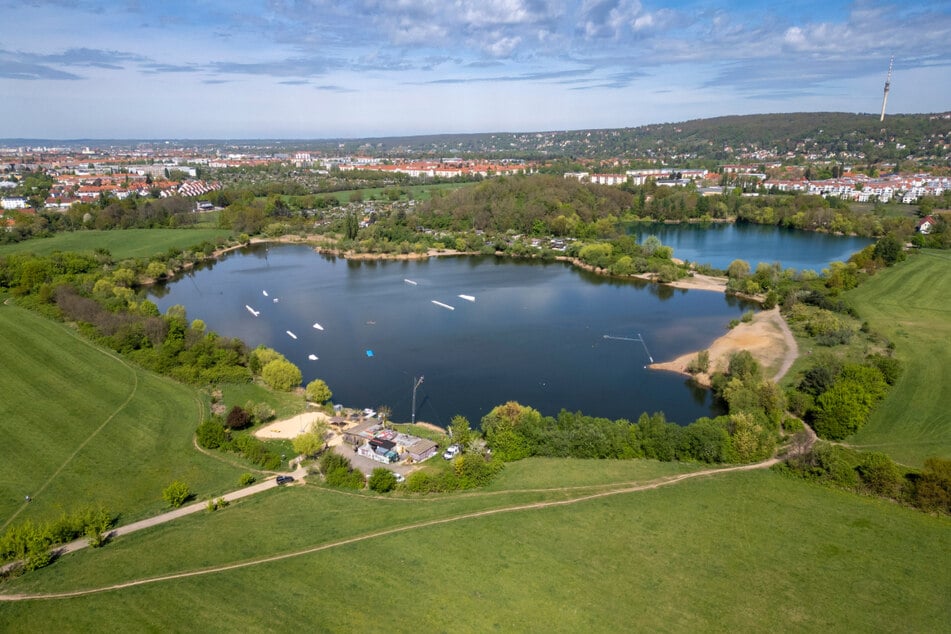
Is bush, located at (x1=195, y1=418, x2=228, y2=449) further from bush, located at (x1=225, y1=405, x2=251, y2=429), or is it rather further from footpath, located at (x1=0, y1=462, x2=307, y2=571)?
footpath, located at (x1=0, y1=462, x2=307, y2=571)

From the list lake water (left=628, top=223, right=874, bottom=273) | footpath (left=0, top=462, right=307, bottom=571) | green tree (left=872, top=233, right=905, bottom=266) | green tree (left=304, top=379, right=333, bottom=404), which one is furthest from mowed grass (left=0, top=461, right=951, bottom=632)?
lake water (left=628, top=223, right=874, bottom=273)

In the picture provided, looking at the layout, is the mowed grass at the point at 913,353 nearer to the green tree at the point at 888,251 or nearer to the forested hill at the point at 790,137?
the green tree at the point at 888,251

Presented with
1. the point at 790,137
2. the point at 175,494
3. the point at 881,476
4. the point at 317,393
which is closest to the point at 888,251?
the point at 881,476

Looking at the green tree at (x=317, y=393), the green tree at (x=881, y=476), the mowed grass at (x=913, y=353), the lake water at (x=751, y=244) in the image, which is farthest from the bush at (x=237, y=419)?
the lake water at (x=751, y=244)

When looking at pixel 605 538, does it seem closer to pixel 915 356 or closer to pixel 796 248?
pixel 915 356

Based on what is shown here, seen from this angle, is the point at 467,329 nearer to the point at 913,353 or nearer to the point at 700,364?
the point at 700,364

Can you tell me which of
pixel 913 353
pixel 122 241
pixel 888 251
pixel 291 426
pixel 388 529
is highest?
pixel 888 251

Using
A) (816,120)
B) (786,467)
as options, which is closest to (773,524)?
(786,467)
